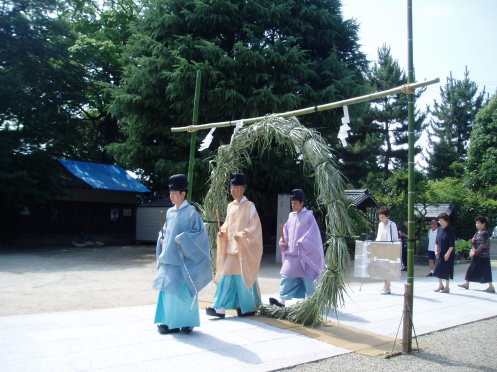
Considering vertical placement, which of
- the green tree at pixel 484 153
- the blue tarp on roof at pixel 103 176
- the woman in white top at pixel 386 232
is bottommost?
the woman in white top at pixel 386 232

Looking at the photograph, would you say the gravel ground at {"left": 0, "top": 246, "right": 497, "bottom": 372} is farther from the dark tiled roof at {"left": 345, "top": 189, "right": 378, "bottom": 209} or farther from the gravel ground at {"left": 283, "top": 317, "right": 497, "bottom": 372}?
the dark tiled roof at {"left": 345, "top": 189, "right": 378, "bottom": 209}

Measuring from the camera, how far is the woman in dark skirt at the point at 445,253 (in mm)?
9328

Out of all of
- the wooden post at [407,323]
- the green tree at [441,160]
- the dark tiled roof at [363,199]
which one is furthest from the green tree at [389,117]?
the wooden post at [407,323]

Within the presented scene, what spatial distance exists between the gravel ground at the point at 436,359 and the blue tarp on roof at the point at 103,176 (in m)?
18.2

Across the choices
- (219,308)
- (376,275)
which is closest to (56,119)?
(219,308)

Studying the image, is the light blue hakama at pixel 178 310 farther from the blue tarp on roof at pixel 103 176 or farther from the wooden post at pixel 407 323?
the blue tarp on roof at pixel 103 176

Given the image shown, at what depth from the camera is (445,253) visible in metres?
9.49

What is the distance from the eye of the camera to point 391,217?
56.2ft

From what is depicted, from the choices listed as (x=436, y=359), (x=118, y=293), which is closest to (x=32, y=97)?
(x=118, y=293)

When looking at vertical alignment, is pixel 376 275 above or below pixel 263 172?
below

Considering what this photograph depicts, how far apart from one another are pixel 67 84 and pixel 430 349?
19780mm

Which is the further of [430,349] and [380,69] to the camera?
[380,69]

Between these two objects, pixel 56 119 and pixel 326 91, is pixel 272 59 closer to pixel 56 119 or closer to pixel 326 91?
pixel 326 91

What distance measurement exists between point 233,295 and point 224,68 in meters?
9.70
